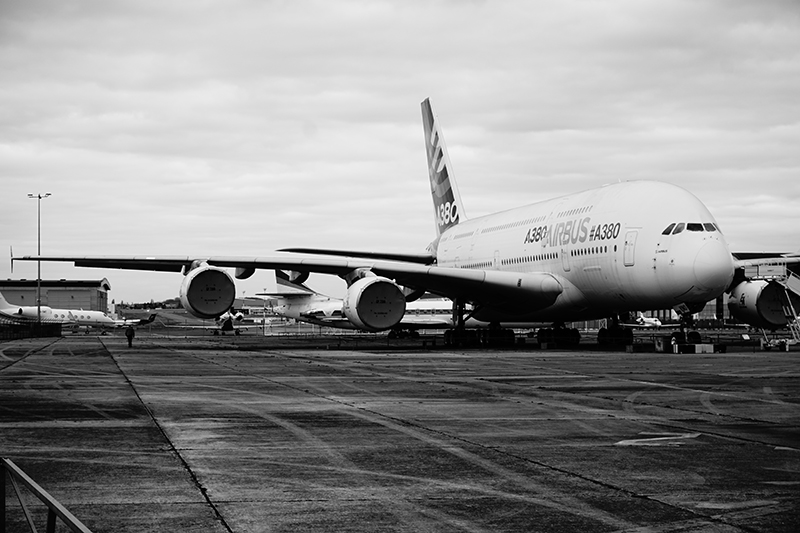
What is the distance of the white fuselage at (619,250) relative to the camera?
24.0 metres

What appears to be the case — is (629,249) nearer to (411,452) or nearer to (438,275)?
(438,275)

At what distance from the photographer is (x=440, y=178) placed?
140 ft

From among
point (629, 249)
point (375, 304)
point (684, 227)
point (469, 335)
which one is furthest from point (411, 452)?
point (469, 335)

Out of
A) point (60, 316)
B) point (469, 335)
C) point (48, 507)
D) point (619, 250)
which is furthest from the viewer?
point (60, 316)

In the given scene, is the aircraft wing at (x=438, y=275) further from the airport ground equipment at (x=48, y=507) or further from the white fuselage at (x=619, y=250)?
the airport ground equipment at (x=48, y=507)

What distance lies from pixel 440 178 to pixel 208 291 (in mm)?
16085

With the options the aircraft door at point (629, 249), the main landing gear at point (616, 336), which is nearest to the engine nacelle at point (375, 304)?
the aircraft door at point (629, 249)

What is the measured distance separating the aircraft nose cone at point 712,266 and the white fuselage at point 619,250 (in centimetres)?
3

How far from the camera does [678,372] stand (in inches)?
733

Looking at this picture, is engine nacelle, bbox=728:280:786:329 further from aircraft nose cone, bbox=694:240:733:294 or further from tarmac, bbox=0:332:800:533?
tarmac, bbox=0:332:800:533

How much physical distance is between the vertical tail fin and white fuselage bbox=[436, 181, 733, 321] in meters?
8.60

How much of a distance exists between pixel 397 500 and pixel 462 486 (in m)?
0.70

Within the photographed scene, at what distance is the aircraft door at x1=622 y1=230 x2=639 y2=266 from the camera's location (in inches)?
989

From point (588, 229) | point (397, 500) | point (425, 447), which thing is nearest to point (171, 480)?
point (397, 500)
